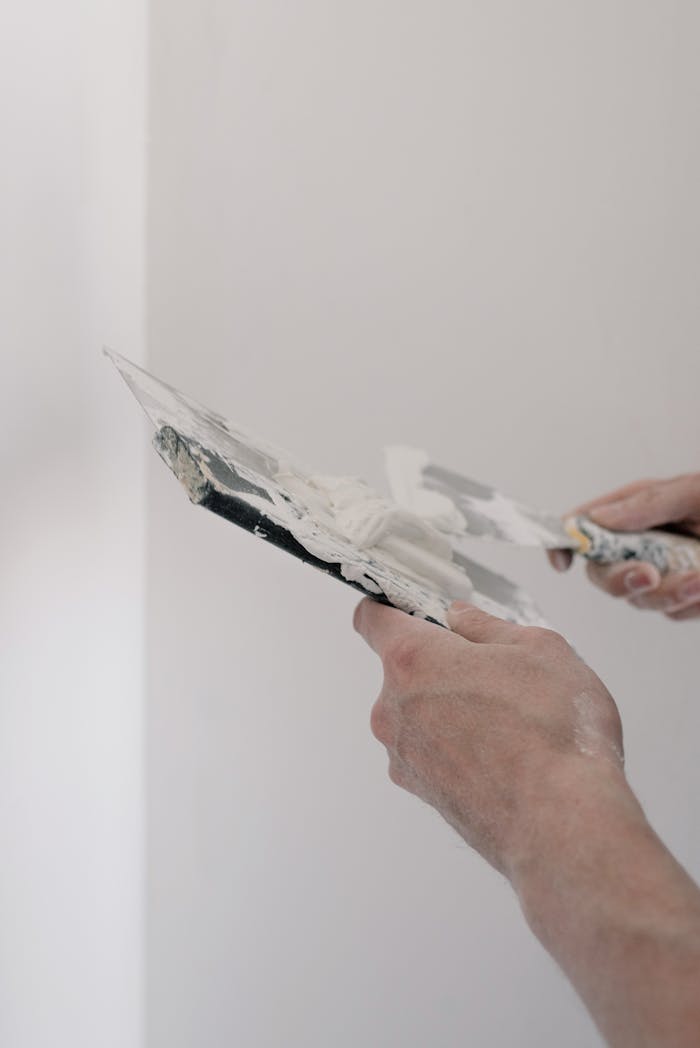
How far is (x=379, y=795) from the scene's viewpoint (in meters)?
1.10

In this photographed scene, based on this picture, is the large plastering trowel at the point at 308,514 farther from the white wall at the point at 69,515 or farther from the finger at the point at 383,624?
the white wall at the point at 69,515

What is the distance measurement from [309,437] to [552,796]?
2.13 ft

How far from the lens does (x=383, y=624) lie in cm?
61

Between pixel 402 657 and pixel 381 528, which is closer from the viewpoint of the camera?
pixel 402 657

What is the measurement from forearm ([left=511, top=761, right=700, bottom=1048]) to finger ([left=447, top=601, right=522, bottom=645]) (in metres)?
0.12

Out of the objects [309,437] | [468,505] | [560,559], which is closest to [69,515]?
[309,437]

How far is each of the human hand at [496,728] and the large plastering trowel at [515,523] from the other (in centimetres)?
29

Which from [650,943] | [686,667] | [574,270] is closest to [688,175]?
[574,270]

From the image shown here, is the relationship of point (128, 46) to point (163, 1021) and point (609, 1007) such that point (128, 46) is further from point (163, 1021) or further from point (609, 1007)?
point (163, 1021)

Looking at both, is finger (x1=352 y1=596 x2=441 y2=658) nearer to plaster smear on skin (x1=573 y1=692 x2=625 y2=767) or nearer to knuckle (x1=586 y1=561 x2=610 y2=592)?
plaster smear on skin (x1=573 y1=692 x2=625 y2=767)

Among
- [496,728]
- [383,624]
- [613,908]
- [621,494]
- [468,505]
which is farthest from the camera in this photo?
[621,494]

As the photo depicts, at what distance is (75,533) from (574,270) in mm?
644

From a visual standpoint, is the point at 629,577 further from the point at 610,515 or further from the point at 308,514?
the point at 308,514

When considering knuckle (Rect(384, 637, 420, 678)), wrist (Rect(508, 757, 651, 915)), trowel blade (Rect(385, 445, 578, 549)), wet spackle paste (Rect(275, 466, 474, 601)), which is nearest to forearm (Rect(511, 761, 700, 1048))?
wrist (Rect(508, 757, 651, 915))
